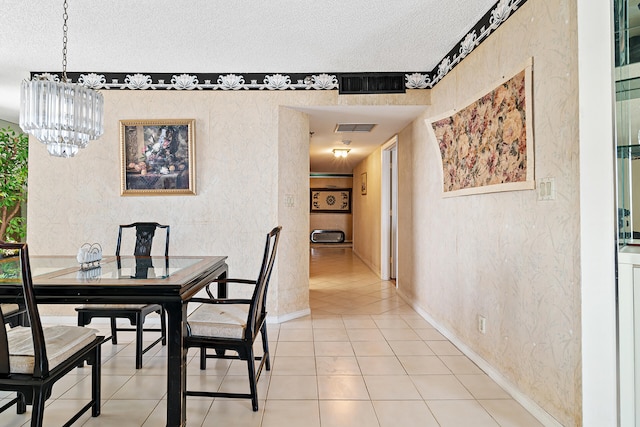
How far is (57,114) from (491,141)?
275 cm

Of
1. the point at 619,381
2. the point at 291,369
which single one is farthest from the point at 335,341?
the point at 619,381

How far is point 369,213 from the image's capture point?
743cm

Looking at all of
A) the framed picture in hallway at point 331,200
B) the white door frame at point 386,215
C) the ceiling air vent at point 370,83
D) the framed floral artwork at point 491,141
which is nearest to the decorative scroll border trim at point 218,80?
the ceiling air vent at point 370,83

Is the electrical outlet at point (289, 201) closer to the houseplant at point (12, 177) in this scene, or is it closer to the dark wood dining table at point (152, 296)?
the dark wood dining table at point (152, 296)

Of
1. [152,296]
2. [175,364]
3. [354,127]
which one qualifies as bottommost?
[175,364]

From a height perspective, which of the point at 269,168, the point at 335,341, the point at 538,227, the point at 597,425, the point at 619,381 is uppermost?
the point at 269,168

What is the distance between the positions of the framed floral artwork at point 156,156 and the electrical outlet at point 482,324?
291 cm

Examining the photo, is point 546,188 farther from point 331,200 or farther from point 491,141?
Answer: point 331,200

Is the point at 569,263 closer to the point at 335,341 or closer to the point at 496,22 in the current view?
the point at 496,22

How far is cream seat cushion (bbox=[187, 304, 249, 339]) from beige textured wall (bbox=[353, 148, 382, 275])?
4378 mm

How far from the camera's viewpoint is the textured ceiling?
2.52m

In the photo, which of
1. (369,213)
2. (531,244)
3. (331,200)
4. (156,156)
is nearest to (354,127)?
(156,156)

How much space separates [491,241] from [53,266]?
114 inches

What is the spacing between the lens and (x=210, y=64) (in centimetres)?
354
